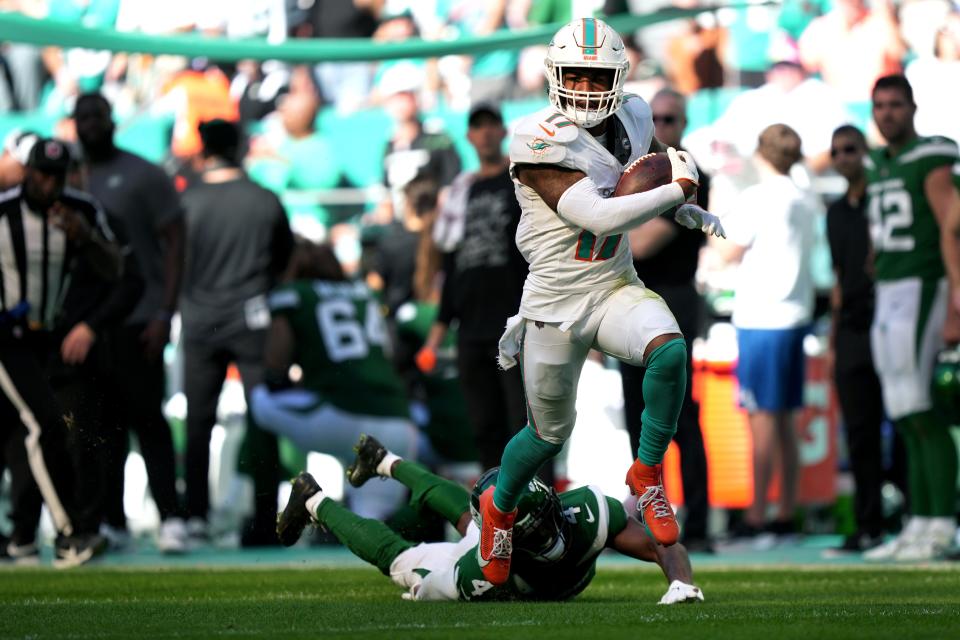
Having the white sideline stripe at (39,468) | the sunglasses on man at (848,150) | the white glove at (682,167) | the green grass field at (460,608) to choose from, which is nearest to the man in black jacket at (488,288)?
the green grass field at (460,608)

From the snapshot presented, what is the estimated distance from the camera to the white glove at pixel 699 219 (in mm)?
5445

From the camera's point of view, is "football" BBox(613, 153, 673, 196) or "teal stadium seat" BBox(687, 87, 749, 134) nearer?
"football" BBox(613, 153, 673, 196)

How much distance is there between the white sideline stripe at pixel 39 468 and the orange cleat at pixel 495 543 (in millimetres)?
3080

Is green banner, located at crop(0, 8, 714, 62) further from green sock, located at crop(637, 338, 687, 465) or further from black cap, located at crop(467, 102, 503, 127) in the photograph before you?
green sock, located at crop(637, 338, 687, 465)

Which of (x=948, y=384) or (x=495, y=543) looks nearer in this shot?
(x=495, y=543)

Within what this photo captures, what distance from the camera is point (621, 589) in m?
6.36

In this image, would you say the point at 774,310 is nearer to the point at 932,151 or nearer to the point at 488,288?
the point at 932,151

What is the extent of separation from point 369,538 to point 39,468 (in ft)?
8.15

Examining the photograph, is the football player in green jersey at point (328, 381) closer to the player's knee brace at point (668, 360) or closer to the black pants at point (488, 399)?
the black pants at point (488, 399)

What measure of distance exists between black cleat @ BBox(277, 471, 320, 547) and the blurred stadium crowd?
2359 millimetres

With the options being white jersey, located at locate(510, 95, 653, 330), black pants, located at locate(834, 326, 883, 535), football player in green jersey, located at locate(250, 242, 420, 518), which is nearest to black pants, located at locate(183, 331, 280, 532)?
football player in green jersey, located at locate(250, 242, 420, 518)

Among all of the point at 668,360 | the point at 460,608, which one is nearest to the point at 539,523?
the point at 460,608

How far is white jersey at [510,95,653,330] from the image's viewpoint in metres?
5.41

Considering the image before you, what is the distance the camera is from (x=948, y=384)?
26.5ft
